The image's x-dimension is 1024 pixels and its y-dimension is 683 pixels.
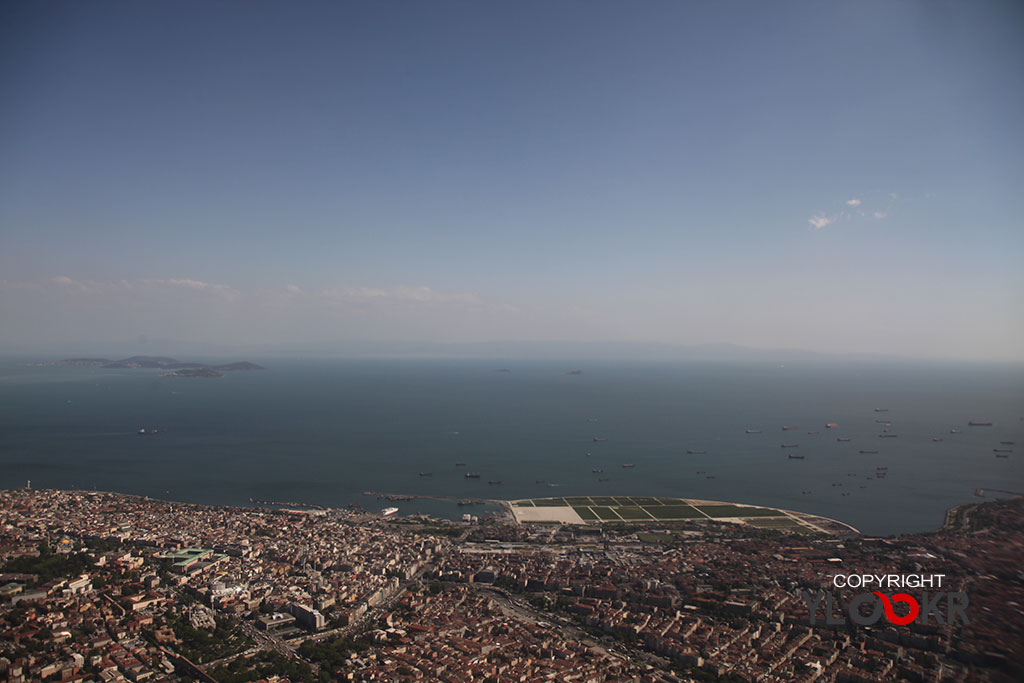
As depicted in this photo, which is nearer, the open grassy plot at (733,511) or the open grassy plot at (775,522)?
the open grassy plot at (775,522)

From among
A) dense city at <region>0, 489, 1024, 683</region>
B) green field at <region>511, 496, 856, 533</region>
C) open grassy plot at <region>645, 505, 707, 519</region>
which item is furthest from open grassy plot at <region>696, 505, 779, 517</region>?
dense city at <region>0, 489, 1024, 683</region>

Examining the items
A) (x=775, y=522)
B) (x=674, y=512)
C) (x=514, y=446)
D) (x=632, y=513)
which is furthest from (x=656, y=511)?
(x=514, y=446)

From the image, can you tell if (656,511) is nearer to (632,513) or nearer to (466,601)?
(632,513)

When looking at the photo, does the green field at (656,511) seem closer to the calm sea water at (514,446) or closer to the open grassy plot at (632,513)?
the open grassy plot at (632,513)

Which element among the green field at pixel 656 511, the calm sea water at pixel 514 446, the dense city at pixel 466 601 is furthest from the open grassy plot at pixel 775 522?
the calm sea water at pixel 514 446

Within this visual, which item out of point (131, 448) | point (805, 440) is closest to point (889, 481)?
point (805, 440)

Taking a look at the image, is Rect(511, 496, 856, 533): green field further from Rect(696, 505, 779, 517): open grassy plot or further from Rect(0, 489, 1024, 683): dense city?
Rect(0, 489, 1024, 683): dense city

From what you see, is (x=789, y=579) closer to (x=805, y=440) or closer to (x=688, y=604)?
(x=688, y=604)
